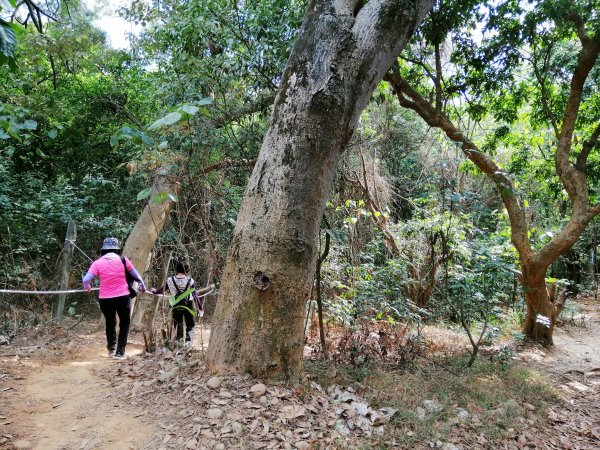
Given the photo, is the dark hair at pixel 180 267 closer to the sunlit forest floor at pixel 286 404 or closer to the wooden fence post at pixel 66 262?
the sunlit forest floor at pixel 286 404

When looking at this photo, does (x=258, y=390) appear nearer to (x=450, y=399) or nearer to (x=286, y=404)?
(x=286, y=404)

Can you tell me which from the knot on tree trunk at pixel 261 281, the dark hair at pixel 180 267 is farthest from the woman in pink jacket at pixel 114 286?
the knot on tree trunk at pixel 261 281

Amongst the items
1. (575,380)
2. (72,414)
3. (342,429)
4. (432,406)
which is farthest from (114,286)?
(575,380)

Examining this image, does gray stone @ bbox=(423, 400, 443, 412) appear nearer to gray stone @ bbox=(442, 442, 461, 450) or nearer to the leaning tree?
gray stone @ bbox=(442, 442, 461, 450)

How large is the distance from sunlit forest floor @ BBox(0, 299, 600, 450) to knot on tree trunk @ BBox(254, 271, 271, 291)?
748mm

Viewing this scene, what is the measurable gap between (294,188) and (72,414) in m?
2.58

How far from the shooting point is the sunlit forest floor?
118 inches

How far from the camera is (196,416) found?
306 cm

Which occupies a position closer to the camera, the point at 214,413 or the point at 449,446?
the point at 214,413

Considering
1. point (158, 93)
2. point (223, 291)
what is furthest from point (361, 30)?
point (158, 93)

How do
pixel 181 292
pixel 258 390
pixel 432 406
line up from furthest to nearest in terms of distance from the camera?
pixel 181 292
pixel 432 406
pixel 258 390

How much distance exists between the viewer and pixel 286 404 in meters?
3.25

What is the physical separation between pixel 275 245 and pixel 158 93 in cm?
553

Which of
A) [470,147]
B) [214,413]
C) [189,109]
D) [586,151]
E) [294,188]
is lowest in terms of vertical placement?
[214,413]
